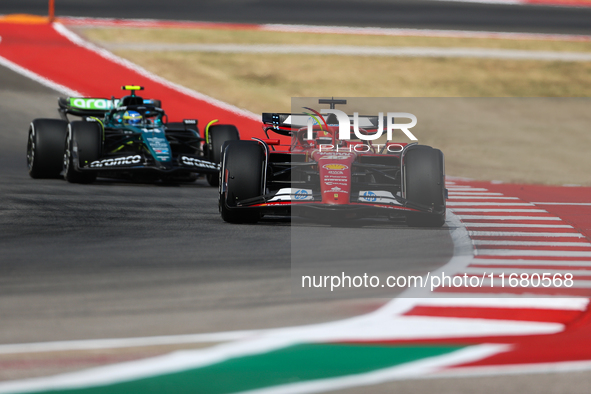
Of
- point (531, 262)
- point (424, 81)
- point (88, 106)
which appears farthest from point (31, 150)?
point (424, 81)

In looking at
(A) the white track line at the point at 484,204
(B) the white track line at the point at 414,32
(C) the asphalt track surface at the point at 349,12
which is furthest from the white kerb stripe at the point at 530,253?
(C) the asphalt track surface at the point at 349,12

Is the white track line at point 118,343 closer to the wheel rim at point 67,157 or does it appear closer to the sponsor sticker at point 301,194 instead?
the sponsor sticker at point 301,194

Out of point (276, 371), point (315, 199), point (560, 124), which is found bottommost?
point (276, 371)

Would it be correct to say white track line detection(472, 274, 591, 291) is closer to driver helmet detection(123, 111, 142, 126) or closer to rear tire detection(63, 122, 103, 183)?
rear tire detection(63, 122, 103, 183)

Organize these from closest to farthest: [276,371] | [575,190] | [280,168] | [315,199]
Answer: [276,371]
[315,199]
[280,168]
[575,190]

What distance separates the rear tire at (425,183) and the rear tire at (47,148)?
6502mm

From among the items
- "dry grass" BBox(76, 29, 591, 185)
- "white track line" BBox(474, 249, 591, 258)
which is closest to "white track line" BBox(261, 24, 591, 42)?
"dry grass" BBox(76, 29, 591, 185)

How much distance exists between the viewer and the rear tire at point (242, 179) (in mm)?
9328

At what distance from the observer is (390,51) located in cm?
2778

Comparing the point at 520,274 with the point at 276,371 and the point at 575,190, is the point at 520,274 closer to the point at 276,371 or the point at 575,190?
the point at 276,371

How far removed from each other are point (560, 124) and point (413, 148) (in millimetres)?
14461

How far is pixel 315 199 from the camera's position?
357 inches

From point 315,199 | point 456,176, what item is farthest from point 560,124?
point 315,199

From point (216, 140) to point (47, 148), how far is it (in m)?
2.56
